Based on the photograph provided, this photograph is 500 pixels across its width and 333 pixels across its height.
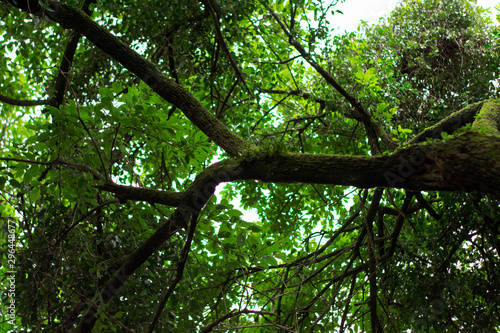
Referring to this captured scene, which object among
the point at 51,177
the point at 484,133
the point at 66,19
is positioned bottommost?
the point at 484,133

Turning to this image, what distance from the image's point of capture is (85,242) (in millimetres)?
2980

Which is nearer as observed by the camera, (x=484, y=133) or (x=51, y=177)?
(x=484, y=133)

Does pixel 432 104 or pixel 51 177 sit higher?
pixel 432 104

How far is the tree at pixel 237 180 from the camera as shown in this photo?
2279 mm

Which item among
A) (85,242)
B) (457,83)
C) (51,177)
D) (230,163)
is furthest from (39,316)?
(457,83)

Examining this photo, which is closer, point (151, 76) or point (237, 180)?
point (237, 180)

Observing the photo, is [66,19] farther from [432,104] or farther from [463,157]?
[432,104]

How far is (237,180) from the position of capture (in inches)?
87.7

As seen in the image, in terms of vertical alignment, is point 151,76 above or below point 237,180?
above

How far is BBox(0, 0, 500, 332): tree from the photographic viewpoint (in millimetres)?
2279

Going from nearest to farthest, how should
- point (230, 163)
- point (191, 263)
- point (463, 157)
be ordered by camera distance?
point (463, 157) → point (230, 163) → point (191, 263)

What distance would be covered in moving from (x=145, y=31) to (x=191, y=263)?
8.07 ft

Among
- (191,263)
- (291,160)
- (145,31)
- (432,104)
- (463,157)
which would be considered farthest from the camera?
(145,31)

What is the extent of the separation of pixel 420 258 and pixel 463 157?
2336 mm
